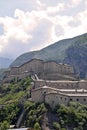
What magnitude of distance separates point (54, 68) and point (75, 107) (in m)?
44.4

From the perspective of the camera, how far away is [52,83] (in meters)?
139

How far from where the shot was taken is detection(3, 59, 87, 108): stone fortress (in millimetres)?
117125

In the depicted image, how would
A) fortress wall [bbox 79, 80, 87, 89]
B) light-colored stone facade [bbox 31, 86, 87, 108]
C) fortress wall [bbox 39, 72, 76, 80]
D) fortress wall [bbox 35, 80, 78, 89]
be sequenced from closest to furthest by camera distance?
1. light-colored stone facade [bbox 31, 86, 87, 108]
2. fortress wall [bbox 35, 80, 78, 89]
3. fortress wall [bbox 79, 80, 87, 89]
4. fortress wall [bbox 39, 72, 76, 80]

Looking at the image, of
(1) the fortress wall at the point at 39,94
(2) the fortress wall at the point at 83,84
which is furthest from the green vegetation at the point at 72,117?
(2) the fortress wall at the point at 83,84

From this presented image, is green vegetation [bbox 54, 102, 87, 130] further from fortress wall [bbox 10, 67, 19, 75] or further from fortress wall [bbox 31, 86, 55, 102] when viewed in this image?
fortress wall [bbox 10, 67, 19, 75]

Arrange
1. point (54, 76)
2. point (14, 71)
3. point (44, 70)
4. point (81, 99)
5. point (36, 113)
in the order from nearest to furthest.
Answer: point (36, 113) < point (81, 99) < point (54, 76) < point (44, 70) < point (14, 71)

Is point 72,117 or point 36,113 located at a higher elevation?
point 36,113

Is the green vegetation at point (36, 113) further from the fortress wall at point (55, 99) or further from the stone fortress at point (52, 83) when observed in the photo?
the stone fortress at point (52, 83)

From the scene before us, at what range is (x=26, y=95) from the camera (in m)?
128

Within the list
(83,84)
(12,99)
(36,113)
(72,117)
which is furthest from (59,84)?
(72,117)

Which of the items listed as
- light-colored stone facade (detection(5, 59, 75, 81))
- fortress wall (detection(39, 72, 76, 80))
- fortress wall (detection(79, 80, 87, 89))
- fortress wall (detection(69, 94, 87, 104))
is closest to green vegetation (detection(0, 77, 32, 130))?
light-colored stone facade (detection(5, 59, 75, 81))

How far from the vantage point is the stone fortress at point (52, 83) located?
117 metres

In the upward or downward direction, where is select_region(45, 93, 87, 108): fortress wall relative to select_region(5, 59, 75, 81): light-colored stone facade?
downward

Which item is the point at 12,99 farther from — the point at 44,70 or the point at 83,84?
the point at 44,70
